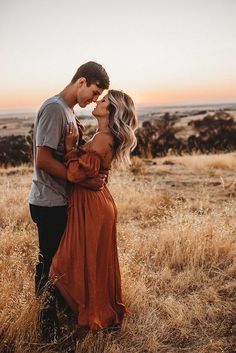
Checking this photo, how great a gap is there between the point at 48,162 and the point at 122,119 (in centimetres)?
63

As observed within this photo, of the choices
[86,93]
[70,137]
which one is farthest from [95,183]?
[86,93]

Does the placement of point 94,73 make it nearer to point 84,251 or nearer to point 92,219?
point 92,219

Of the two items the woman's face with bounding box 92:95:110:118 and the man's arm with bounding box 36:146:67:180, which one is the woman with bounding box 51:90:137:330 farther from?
the man's arm with bounding box 36:146:67:180

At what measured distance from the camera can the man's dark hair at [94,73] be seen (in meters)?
3.33

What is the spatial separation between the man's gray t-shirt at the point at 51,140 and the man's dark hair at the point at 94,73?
0.79 feet

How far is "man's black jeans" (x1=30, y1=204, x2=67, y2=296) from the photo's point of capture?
3348mm

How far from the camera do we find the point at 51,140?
3.13 meters

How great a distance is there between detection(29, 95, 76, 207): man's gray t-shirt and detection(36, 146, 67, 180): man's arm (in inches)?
Answer: 1.6

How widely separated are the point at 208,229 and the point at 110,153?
250 centimetres

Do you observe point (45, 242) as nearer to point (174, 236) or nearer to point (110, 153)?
point (110, 153)

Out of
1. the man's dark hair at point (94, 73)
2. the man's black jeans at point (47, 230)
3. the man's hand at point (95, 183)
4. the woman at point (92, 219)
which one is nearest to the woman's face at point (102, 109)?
the woman at point (92, 219)

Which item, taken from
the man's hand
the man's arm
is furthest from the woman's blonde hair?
the man's arm

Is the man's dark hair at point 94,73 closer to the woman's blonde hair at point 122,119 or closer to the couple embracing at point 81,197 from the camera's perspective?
the couple embracing at point 81,197

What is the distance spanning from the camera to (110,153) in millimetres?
3432
